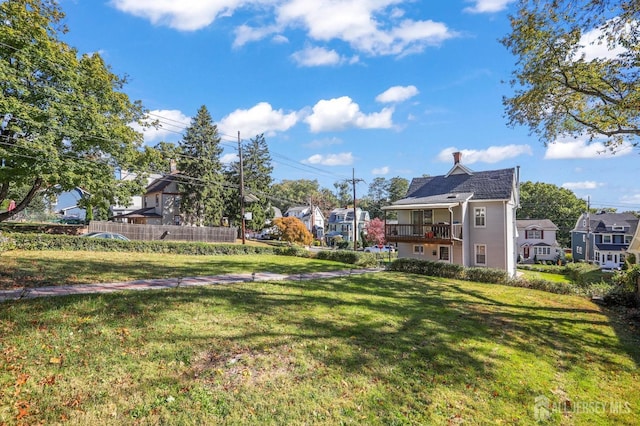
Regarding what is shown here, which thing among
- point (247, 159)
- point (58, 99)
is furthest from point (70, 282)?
point (247, 159)

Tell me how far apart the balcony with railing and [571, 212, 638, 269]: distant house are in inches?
1217

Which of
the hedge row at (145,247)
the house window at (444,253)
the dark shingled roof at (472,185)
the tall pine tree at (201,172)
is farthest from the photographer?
the tall pine tree at (201,172)

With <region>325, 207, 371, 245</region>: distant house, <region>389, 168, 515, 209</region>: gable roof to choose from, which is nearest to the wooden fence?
<region>389, 168, 515, 209</region>: gable roof

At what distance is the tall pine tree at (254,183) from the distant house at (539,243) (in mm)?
39381

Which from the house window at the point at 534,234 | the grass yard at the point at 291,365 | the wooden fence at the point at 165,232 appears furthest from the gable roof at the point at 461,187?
the house window at the point at 534,234

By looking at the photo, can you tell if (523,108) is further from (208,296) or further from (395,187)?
(395,187)

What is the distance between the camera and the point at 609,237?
142ft

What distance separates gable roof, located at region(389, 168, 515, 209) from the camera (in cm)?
2380

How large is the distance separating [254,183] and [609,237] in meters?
48.8

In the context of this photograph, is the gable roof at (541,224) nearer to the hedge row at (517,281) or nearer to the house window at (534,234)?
the house window at (534,234)

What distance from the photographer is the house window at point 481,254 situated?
78.7 feet

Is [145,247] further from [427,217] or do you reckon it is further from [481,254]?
[481,254]

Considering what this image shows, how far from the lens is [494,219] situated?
23594 mm

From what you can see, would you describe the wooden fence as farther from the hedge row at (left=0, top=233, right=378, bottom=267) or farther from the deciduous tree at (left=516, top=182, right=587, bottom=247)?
the deciduous tree at (left=516, top=182, right=587, bottom=247)
